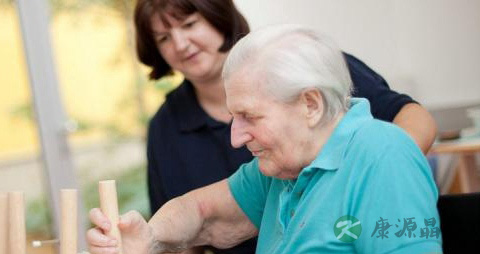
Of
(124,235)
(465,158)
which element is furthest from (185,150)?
(465,158)

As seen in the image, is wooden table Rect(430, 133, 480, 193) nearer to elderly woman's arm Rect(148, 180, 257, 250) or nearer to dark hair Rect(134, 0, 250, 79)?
dark hair Rect(134, 0, 250, 79)

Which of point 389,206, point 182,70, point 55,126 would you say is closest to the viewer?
point 389,206

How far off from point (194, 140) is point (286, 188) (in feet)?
2.10

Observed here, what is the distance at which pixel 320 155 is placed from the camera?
1.27 meters

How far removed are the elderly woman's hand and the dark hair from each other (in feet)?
2.04

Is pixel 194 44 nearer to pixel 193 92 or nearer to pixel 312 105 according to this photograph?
pixel 193 92

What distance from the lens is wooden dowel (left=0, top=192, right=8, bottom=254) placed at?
128cm

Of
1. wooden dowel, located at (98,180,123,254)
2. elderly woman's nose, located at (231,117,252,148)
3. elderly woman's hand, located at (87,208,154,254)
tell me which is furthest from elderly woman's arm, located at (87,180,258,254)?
elderly woman's nose, located at (231,117,252,148)

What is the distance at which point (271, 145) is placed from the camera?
1.28 meters

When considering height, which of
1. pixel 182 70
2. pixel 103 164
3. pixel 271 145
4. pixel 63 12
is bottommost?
pixel 103 164

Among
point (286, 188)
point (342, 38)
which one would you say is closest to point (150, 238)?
point (286, 188)

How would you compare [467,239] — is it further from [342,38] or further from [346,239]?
[342,38]

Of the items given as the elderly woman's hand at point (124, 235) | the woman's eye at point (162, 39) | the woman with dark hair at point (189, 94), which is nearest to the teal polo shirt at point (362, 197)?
the elderly woman's hand at point (124, 235)

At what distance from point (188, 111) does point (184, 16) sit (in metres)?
0.28
